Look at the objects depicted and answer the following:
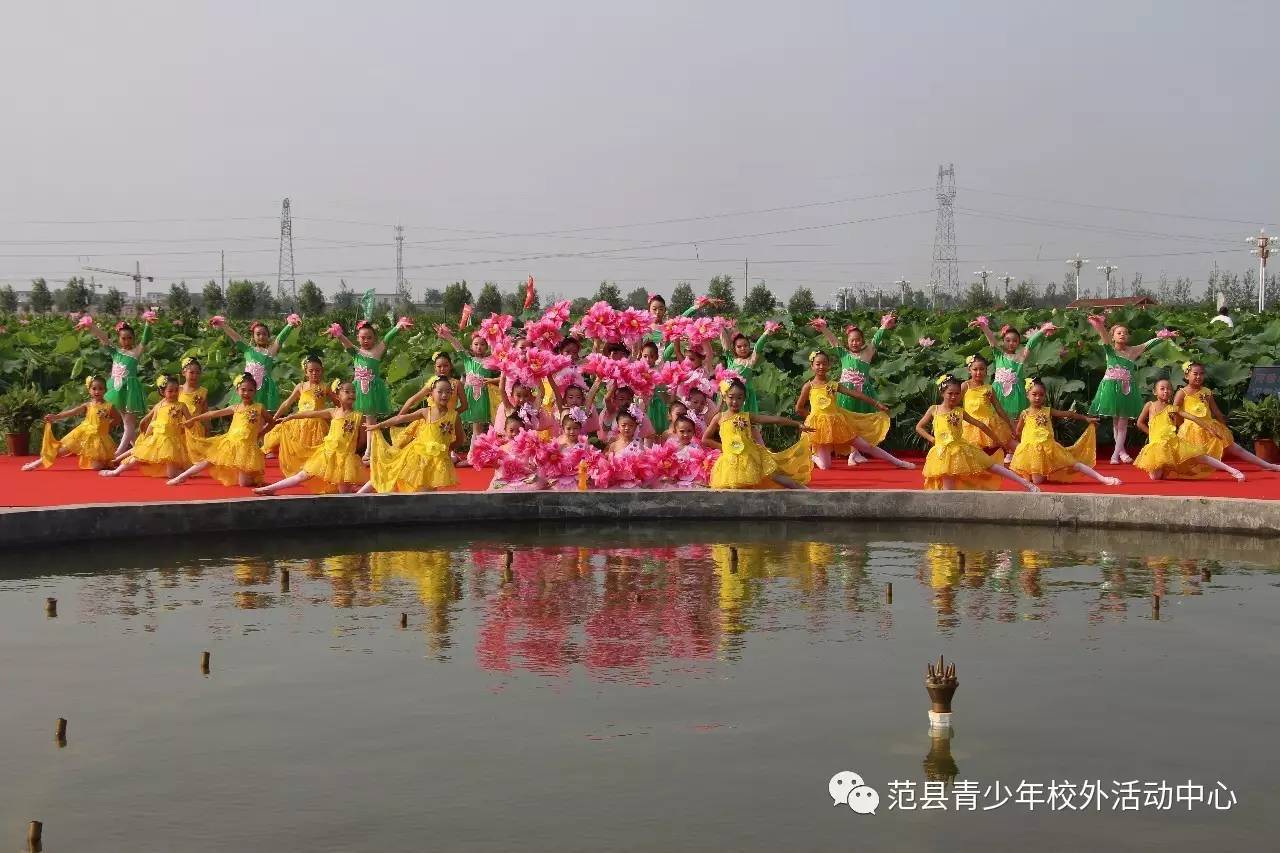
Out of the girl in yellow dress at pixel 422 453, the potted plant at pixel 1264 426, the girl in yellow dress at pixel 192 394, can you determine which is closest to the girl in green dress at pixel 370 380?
the girl in yellow dress at pixel 192 394

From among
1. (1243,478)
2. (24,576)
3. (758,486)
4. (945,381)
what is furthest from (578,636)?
(1243,478)

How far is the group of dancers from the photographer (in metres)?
A: 15.3

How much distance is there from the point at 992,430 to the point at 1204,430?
Answer: 2.44 m

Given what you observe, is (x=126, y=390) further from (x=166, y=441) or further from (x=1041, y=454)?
(x=1041, y=454)

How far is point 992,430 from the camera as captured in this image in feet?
56.4

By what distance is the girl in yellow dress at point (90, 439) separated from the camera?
18688 millimetres

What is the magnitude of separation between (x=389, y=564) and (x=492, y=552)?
90cm

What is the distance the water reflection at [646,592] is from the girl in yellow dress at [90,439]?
6.96 meters

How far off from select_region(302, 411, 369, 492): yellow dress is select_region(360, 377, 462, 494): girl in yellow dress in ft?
0.58

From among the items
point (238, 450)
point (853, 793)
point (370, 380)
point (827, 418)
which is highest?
point (370, 380)

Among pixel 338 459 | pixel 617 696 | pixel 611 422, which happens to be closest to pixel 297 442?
pixel 338 459

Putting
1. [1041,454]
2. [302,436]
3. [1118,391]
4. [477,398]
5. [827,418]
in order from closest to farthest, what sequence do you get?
[1041,454], [302,436], [827,418], [477,398], [1118,391]

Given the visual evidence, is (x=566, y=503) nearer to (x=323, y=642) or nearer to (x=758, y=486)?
(x=758, y=486)

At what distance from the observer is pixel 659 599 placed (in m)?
10.8
